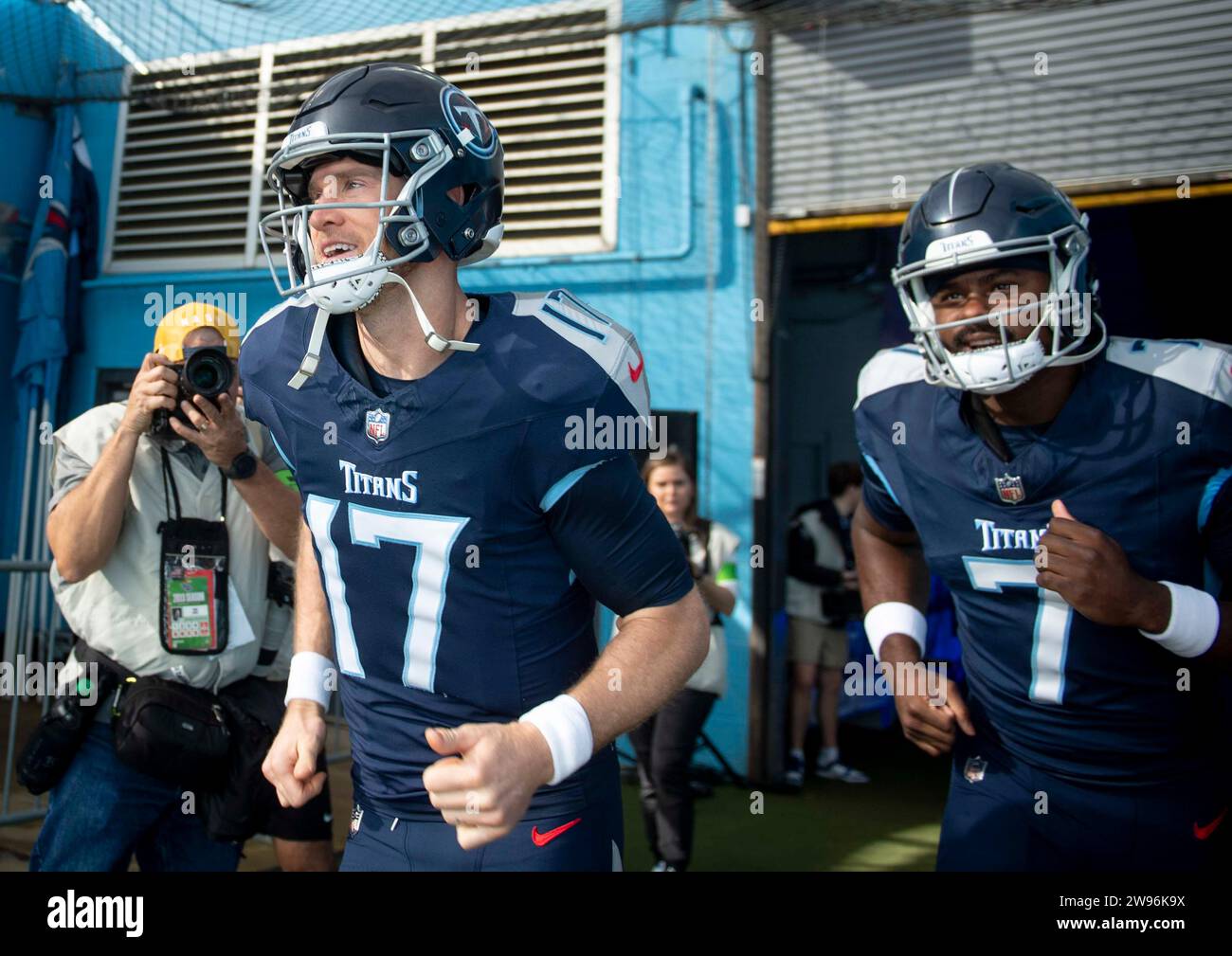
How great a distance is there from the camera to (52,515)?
262cm

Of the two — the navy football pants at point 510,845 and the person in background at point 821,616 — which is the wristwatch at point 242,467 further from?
the person in background at point 821,616

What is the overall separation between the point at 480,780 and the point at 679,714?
10.6ft

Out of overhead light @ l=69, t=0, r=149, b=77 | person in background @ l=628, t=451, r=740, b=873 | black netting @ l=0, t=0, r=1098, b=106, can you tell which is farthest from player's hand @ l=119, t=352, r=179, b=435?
overhead light @ l=69, t=0, r=149, b=77

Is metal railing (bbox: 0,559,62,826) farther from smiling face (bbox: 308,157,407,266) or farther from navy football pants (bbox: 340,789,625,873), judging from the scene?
smiling face (bbox: 308,157,407,266)

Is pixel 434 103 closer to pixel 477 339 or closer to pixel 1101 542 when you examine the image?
pixel 477 339

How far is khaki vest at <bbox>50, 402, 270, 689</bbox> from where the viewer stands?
266cm

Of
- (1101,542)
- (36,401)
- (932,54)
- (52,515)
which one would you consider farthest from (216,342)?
(36,401)

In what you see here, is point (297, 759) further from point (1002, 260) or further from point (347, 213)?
point (1002, 260)

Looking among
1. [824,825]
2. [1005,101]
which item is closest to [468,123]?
[824,825]

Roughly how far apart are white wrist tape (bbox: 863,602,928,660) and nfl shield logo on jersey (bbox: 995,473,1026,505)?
A: 0.46 m

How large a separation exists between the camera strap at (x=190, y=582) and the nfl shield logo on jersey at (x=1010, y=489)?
196 cm

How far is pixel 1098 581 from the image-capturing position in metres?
1.92

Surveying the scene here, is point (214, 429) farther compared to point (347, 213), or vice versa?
point (214, 429)

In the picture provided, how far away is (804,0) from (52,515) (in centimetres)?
534
